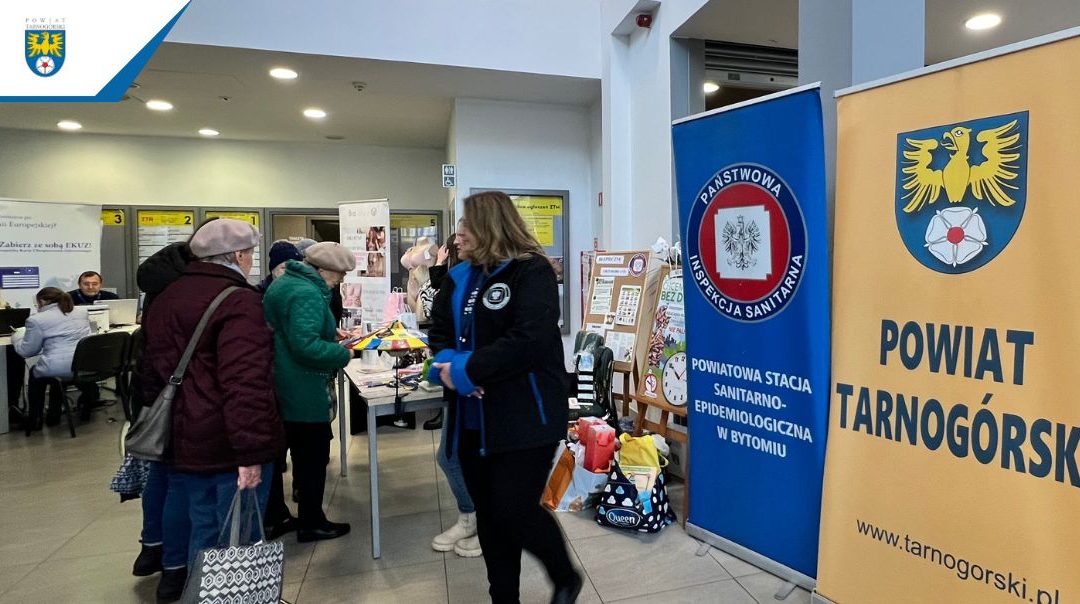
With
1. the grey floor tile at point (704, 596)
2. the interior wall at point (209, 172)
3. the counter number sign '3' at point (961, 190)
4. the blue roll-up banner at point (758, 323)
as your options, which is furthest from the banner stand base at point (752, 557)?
the interior wall at point (209, 172)

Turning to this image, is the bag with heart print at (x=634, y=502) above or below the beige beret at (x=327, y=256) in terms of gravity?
below

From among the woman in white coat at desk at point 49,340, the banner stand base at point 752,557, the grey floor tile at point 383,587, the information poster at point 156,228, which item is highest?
the information poster at point 156,228

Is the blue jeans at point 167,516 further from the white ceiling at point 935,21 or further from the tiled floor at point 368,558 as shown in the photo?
the white ceiling at point 935,21

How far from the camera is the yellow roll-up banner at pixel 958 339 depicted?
1467 millimetres

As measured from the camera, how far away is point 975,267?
1.64 metres

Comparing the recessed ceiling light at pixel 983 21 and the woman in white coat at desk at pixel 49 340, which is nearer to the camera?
the recessed ceiling light at pixel 983 21

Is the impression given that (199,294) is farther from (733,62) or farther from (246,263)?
(733,62)

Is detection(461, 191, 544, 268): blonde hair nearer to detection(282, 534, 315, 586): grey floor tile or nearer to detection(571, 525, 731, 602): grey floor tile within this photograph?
detection(571, 525, 731, 602): grey floor tile

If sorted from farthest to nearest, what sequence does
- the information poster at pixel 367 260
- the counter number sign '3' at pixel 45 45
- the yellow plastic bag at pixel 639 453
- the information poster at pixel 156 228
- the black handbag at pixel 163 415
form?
1. the information poster at pixel 156 228
2. the information poster at pixel 367 260
3. the counter number sign '3' at pixel 45 45
4. the yellow plastic bag at pixel 639 453
5. the black handbag at pixel 163 415

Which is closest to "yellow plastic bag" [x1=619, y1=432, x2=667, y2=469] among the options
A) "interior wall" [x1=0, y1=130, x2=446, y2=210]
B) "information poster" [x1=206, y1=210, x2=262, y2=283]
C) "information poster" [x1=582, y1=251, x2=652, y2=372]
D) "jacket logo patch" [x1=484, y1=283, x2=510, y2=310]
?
"information poster" [x1=582, y1=251, x2=652, y2=372]

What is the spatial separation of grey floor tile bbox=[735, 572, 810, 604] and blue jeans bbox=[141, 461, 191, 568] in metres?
2.14

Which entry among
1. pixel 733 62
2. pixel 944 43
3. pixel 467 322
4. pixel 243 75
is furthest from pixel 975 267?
pixel 243 75

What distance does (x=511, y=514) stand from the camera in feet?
5.70

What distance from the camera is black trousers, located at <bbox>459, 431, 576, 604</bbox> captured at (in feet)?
5.72
